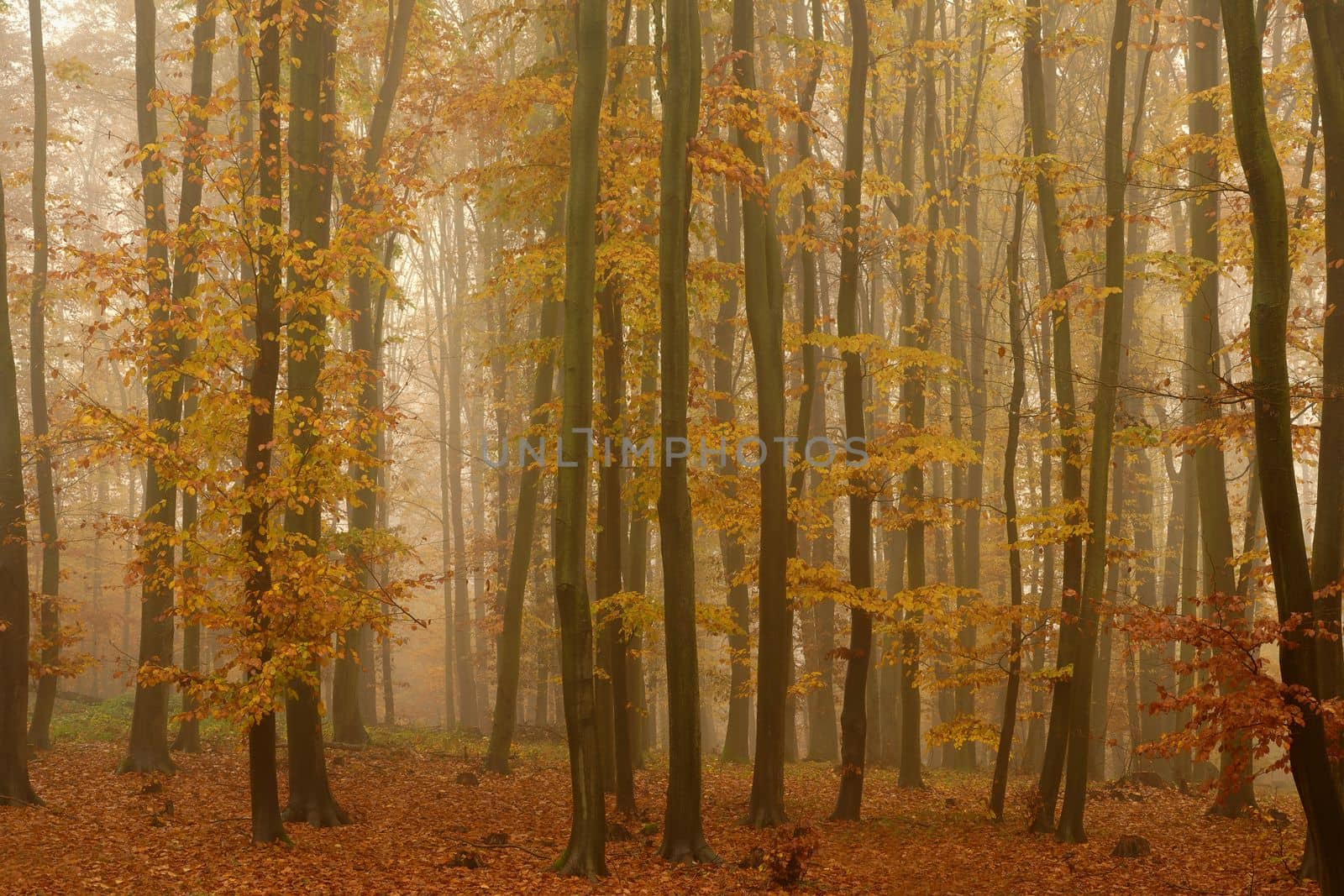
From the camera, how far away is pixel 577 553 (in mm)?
8938

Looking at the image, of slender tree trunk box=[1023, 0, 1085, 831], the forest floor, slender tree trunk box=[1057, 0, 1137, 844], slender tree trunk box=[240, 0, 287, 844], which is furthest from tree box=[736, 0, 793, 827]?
slender tree trunk box=[240, 0, 287, 844]

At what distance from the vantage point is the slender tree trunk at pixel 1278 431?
730 centimetres

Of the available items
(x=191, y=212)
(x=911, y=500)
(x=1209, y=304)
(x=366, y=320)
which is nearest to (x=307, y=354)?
(x=191, y=212)

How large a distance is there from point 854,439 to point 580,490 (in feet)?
16.2

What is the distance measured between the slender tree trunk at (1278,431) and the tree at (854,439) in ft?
17.4

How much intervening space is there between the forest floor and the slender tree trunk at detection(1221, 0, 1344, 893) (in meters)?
0.95

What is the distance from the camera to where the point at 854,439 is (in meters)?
12.8

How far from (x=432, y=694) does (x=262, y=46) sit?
38955 mm

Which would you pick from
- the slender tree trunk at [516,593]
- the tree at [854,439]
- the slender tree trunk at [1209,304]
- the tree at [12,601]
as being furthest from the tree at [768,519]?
the tree at [12,601]

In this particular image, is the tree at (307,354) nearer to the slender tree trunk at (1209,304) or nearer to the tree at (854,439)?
the tree at (854,439)

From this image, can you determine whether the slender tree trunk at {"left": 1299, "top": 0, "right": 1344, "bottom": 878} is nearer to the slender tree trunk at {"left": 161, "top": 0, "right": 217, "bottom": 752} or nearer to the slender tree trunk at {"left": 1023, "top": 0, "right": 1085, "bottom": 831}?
the slender tree trunk at {"left": 1023, "top": 0, "right": 1085, "bottom": 831}

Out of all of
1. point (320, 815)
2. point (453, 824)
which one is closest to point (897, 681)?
point (453, 824)

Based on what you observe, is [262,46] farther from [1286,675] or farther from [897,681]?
[897,681]

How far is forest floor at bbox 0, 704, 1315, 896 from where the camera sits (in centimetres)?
868
